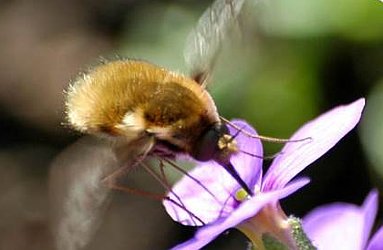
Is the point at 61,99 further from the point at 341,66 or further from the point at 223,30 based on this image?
the point at 223,30

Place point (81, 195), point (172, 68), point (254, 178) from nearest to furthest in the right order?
point (81, 195)
point (254, 178)
point (172, 68)

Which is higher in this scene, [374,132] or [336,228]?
[336,228]

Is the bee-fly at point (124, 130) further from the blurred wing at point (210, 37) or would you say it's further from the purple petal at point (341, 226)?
the purple petal at point (341, 226)

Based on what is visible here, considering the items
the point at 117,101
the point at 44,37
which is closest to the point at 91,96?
the point at 117,101

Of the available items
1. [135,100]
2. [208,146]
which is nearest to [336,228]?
[208,146]

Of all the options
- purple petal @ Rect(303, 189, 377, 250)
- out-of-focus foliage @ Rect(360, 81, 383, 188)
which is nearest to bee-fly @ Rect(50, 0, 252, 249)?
purple petal @ Rect(303, 189, 377, 250)

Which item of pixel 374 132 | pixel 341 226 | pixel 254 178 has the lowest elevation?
pixel 374 132

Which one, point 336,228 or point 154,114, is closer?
point 154,114

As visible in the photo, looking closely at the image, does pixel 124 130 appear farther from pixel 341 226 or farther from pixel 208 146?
pixel 341 226
